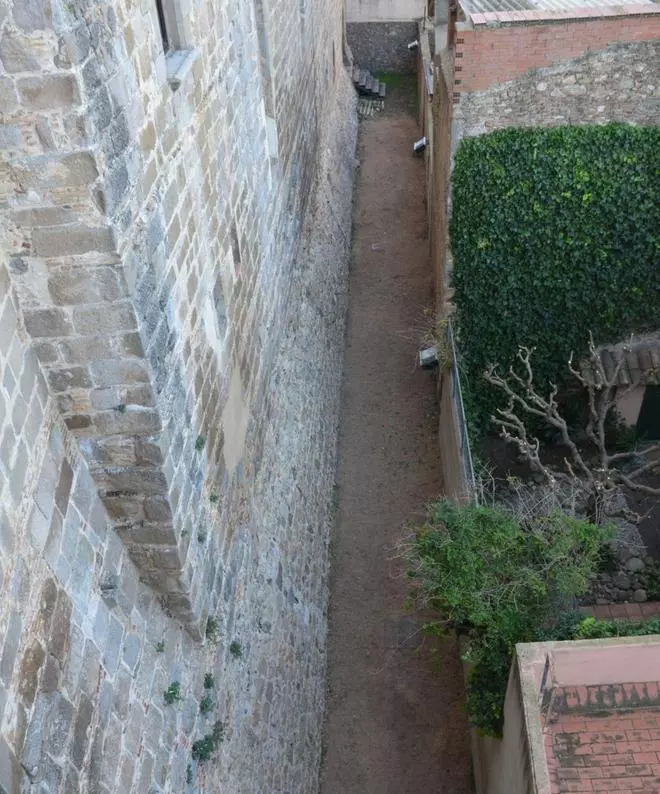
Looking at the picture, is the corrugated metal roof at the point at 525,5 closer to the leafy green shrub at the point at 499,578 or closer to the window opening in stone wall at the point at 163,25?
the window opening in stone wall at the point at 163,25

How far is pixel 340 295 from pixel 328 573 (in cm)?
529

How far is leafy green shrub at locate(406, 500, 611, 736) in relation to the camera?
18.8 feet

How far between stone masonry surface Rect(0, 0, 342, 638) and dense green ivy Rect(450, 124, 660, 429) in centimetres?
277

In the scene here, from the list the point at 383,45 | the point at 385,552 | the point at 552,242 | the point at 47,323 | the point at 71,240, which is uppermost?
the point at 383,45

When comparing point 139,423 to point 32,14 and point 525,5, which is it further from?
point 525,5

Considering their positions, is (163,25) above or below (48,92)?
above

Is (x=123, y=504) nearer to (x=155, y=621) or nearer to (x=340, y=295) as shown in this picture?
(x=155, y=621)

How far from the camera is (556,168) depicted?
7.89 metres

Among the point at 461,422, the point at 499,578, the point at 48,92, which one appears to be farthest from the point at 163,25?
the point at 461,422

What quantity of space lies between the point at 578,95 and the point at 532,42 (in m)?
0.75

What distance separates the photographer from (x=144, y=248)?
3865 mm

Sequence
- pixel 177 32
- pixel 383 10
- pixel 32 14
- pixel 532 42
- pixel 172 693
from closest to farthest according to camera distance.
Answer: pixel 32 14 < pixel 172 693 < pixel 177 32 < pixel 532 42 < pixel 383 10

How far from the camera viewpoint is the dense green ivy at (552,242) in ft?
25.8

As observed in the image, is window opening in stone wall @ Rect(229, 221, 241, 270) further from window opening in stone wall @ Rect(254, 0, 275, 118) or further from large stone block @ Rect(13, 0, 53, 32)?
large stone block @ Rect(13, 0, 53, 32)
